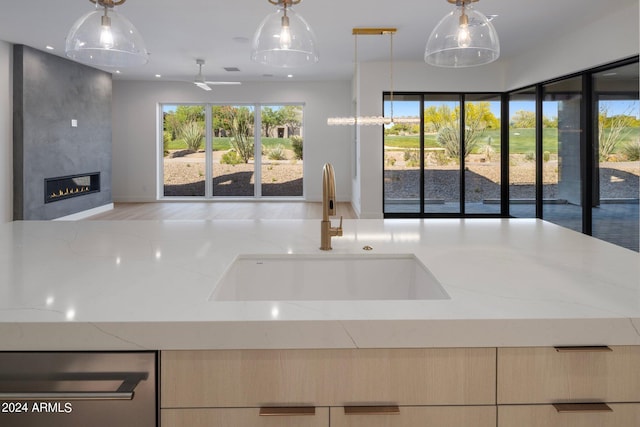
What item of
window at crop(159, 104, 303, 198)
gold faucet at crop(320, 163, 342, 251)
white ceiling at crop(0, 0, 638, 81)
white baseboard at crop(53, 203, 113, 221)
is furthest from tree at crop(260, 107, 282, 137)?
gold faucet at crop(320, 163, 342, 251)

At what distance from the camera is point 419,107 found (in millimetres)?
9320

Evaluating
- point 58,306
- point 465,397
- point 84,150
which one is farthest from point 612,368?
point 84,150

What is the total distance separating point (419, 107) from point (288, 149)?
3711mm

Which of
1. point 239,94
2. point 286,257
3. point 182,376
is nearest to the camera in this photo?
point 182,376

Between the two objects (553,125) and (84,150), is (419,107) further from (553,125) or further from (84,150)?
(84,150)

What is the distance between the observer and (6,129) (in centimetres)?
755

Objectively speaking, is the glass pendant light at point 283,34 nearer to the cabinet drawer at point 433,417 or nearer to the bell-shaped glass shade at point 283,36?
the bell-shaped glass shade at point 283,36

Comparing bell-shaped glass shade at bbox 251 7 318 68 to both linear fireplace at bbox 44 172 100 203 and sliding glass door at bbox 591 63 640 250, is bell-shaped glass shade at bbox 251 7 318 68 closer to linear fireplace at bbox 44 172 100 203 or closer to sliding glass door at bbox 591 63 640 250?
sliding glass door at bbox 591 63 640 250

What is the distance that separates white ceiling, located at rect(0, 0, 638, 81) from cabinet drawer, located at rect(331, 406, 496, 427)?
482 cm

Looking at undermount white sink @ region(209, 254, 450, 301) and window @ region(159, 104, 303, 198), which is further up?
window @ region(159, 104, 303, 198)

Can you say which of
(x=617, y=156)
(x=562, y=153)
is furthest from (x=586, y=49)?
(x=562, y=153)

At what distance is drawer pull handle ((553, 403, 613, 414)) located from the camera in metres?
1.04

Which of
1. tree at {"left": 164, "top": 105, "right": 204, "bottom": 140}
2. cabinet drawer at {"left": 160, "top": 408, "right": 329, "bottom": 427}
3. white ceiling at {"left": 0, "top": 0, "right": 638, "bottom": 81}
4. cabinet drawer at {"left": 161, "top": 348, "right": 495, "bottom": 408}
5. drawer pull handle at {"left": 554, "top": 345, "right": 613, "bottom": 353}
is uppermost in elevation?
white ceiling at {"left": 0, "top": 0, "right": 638, "bottom": 81}

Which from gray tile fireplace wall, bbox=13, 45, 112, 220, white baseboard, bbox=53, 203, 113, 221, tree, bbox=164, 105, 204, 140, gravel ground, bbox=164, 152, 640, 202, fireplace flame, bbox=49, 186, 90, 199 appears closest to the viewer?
gravel ground, bbox=164, 152, 640, 202
